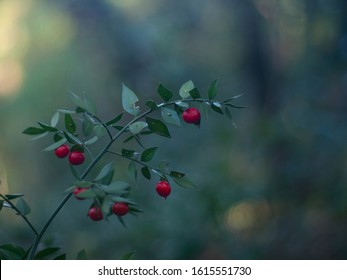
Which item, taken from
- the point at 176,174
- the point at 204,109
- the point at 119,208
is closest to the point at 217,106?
the point at 204,109

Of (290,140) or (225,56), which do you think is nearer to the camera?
(290,140)

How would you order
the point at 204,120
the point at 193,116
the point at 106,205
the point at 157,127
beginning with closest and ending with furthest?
1. the point at 106,205
2. the point at 157,127
3. the point at 193,116
4. the point at 204,120

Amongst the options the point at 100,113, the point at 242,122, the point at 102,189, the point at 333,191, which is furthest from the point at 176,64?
the point at 102,189

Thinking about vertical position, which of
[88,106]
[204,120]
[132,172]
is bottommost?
[132,172]

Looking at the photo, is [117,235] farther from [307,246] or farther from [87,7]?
[87,7]

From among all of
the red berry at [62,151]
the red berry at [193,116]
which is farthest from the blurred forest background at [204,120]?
the red berry at [193,116]

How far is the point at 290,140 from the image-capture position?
341 cm

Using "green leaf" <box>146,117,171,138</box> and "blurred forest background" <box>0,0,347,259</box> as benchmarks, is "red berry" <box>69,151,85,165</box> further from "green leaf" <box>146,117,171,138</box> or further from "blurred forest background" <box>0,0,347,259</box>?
"blurred forest background" <box>0,0,347,259</box>

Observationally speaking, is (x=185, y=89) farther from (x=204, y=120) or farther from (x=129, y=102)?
(x=204, y=120)

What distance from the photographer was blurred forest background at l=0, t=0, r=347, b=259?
3184 millimetres

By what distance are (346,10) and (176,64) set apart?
127cm

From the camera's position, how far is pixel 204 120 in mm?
4164

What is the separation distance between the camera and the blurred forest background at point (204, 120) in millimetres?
3184

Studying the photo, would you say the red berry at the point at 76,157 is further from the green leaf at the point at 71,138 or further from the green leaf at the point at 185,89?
the green leaf at the point at 185,89
